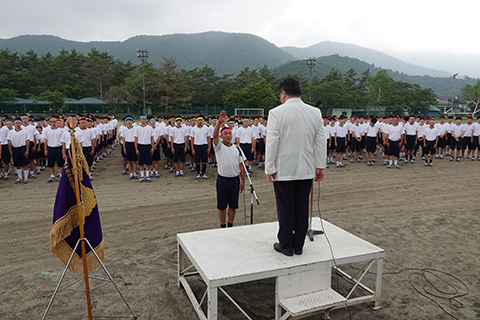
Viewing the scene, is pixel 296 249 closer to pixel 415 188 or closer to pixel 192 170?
pixel 415 188

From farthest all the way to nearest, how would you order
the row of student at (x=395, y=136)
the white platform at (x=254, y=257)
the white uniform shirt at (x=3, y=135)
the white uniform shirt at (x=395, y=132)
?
the row of student at (x=395, y=136)
the white uniform shirt at (x=395, y=132)
the white uniform shirt at (x=3, y=135)
the white platform at (x=254, y=257)

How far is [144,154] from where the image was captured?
34.7 feet

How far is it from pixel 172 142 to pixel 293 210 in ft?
29.6

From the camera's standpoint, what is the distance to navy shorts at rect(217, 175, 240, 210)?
5410 millimetres

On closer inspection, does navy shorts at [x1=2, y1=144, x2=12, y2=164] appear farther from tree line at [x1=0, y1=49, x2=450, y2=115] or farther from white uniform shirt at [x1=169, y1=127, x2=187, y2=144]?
tree line at [x1=0, y1=49, x2=450, y2=115]

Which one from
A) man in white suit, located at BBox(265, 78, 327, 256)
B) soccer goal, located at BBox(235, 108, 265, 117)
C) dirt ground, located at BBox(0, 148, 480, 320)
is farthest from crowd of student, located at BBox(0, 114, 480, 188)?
soccer goal, located at BBox(235, 108, 265, 117)

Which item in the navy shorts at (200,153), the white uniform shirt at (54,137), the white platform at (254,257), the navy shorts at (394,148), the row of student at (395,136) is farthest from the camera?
the row of student at (395,136)

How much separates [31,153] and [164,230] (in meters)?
8.09

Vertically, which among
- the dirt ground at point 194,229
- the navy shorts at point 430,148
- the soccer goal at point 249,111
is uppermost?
the soccer goal at point 249,111

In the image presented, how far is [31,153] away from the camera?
444 inches

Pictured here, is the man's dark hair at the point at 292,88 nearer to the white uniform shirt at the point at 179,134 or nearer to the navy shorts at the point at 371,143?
the white uniform shirt at the point at 179,134

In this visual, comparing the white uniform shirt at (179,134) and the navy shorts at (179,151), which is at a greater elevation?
the white uniform shirt at (179,134)

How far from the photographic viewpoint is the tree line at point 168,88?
51.0 meters

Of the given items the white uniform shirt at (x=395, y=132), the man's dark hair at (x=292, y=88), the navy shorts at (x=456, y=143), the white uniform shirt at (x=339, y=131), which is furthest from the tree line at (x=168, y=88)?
the man's dark hair at (x=292, y=88)
